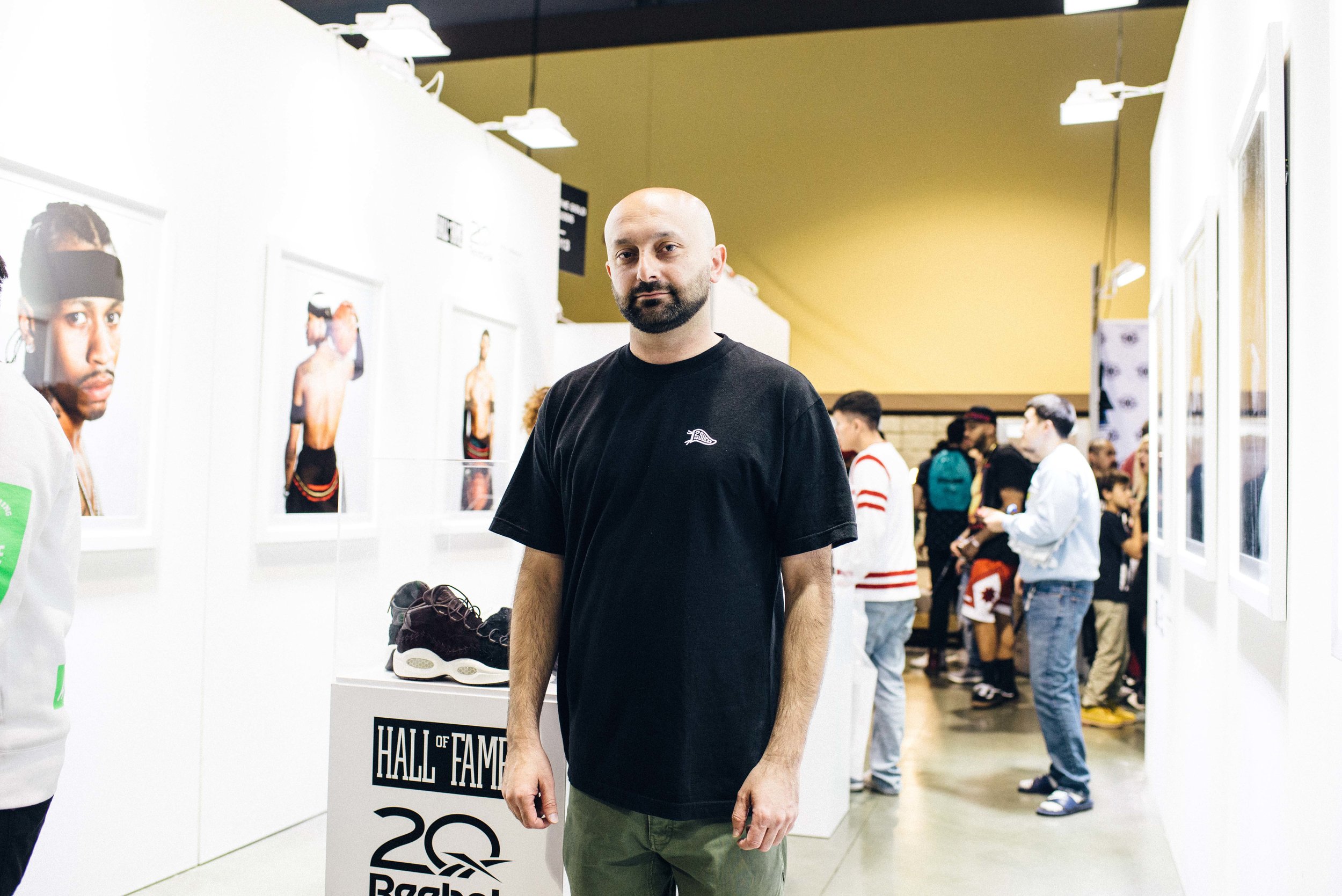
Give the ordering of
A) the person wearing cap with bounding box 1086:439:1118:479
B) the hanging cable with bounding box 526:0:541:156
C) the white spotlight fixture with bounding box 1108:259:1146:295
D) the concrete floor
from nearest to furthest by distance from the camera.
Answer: the concrete floor
the person wearing cap with bounding box 1086:439:1118:479
the white spotlight fixture with bounding box 1108:259:1146:295
the hanging cable with bounding box 526:0:541:156

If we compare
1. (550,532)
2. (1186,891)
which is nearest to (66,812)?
(550,532)

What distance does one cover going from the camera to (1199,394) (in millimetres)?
3459

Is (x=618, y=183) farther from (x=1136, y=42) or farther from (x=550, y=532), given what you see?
(x=550, y=532)

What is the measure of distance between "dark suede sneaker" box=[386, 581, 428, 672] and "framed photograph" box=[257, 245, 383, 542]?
127 cm

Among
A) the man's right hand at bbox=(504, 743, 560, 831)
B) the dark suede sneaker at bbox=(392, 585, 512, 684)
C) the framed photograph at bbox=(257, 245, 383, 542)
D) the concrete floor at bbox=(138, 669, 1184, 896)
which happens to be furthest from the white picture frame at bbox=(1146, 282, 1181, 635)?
the framed photograph at bbox=(257, 245, 383, 542)

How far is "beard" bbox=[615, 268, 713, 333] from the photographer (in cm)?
180

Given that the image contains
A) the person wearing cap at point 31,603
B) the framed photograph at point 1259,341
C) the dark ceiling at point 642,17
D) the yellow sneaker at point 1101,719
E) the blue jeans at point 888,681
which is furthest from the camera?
the dark ceiling at point 642,17

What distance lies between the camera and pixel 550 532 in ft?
6.43

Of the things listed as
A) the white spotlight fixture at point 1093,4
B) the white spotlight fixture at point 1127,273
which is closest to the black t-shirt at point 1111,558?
the white spotlight fixture at point 1127,273

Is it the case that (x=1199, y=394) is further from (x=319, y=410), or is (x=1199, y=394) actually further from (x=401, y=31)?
(x=401, y=31)

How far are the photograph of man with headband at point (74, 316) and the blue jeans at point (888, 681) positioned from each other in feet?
10.8

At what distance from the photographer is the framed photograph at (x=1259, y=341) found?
2.05 m

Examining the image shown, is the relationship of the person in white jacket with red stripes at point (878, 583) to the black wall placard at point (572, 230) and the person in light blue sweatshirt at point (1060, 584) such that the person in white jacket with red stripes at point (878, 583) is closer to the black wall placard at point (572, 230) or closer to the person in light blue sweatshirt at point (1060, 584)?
the person in light blue sweatshirt at point (1060, 584)

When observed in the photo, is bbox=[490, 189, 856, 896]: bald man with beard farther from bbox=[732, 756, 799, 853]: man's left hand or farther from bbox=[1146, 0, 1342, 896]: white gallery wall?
bbox=[1146, 0, 1342, 896]: white gallery wall
